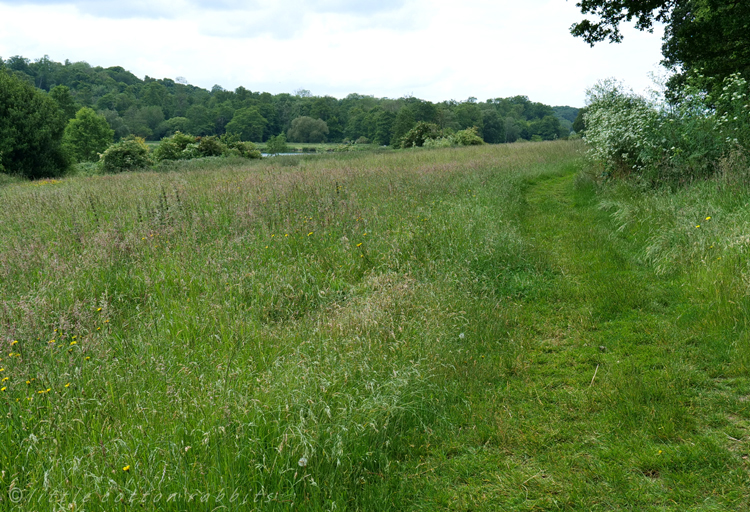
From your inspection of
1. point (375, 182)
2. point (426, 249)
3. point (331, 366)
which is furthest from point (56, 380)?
point (375, 182)

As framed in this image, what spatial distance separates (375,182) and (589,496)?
881 centimetres

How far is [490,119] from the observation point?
97688mm

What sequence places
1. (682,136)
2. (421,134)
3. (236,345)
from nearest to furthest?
(236,345)
(682,136)
(421,134)

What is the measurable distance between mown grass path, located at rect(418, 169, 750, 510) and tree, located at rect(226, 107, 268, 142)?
72.5m

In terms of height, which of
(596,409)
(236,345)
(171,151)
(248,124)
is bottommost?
(596,409)

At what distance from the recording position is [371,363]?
3.49 m

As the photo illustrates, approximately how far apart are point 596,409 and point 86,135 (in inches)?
2881

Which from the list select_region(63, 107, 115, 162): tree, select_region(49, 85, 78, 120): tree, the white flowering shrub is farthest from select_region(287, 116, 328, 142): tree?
the white flowering shrub

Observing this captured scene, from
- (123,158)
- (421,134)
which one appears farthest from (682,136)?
(421,134)

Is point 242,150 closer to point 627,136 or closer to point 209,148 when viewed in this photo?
point 209,148

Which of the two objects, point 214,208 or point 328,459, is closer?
point 328,459

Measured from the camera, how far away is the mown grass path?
254 centimetres

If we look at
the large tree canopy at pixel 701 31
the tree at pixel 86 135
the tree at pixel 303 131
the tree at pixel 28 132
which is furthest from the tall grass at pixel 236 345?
the tree at pixel 303 131

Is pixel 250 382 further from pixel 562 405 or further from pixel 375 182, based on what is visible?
pixel 375 182
